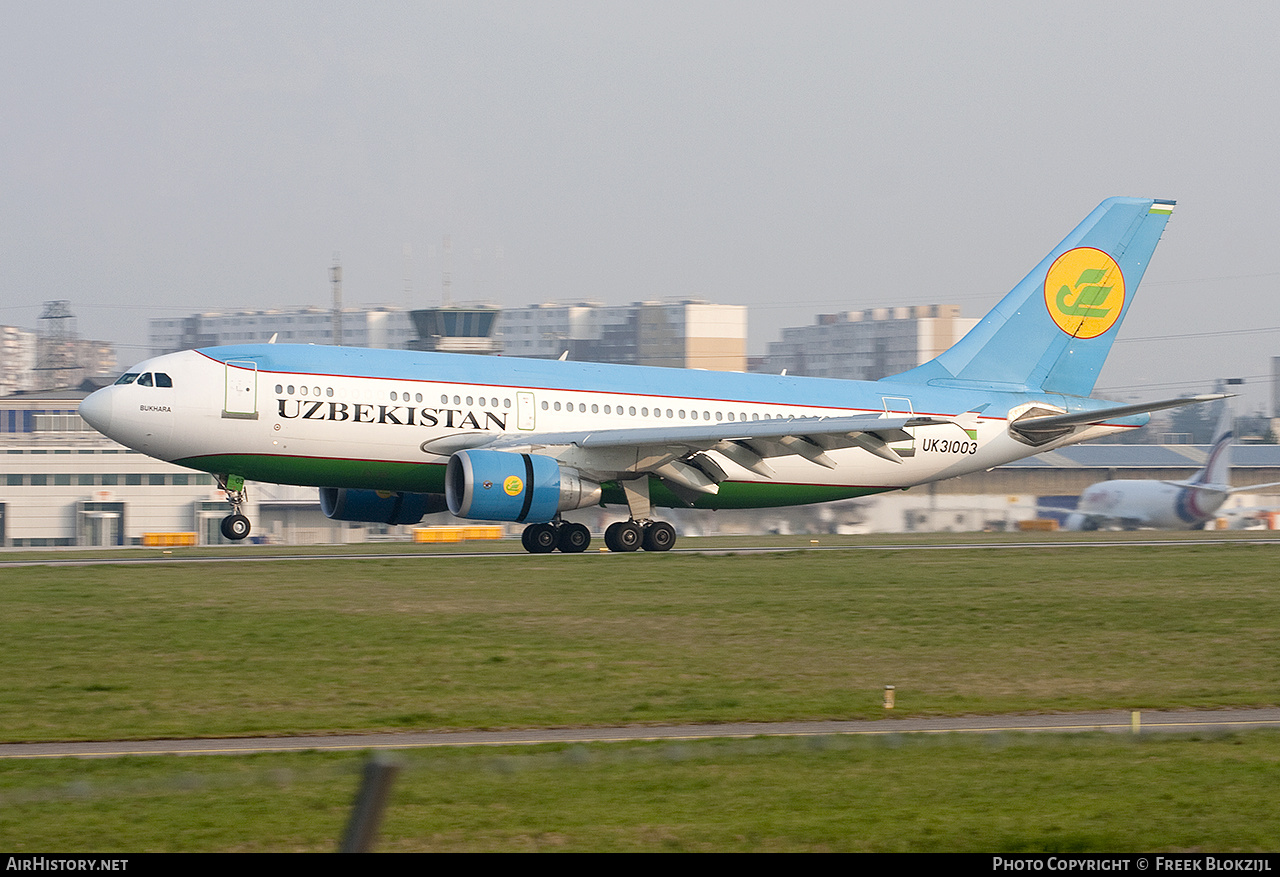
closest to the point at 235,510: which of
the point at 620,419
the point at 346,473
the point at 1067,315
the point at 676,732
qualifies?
the point at 346,473

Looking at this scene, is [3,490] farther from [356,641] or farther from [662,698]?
[662,698]

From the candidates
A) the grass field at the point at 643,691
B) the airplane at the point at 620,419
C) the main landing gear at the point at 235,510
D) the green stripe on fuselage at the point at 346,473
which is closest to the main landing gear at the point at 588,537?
the airplane at the point at 620,419

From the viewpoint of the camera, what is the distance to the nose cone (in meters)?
32.5

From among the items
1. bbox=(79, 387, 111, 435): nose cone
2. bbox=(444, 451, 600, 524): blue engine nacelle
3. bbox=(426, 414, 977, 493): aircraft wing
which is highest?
bbox=(79, 387, 111, 435): nose cone

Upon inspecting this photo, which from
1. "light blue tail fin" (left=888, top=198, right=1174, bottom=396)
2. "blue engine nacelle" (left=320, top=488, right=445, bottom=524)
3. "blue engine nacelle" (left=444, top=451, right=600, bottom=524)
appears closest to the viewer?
"blue engine nacelle" (left=444, top=451, right=600, bottom=524)

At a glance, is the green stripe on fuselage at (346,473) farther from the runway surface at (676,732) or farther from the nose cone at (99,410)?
the runway surface at (676,732)

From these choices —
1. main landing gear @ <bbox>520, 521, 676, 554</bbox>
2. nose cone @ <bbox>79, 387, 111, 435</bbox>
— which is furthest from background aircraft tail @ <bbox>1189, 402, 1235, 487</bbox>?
nose cone @ <bbox>79, 387, 111, 435</bbox>

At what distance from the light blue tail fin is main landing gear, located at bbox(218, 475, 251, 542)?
1862 cm

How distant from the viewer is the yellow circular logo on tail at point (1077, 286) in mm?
40969

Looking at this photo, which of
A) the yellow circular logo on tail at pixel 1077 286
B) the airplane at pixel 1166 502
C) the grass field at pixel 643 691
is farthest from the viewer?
the airplane at pixel 1166 502

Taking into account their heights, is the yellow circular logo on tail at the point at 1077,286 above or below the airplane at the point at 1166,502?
above

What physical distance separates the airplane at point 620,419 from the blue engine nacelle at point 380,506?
0.17 ft

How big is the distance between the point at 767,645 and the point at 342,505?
20.0m

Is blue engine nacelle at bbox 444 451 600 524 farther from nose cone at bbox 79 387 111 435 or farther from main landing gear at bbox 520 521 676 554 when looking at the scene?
Result: nose cone at bbox 79 387 111 435
